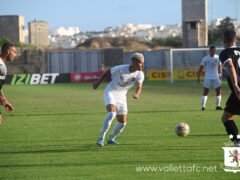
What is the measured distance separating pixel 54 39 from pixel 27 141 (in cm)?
16058

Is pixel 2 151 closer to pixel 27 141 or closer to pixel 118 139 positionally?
pixel 27 141

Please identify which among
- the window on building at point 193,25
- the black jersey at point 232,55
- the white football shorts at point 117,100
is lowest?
the white football shorts at point 117,100

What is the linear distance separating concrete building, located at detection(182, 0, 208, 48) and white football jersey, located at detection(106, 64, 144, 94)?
5348cm

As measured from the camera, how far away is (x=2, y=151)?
954 cm

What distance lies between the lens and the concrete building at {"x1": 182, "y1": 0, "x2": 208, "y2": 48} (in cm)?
6184

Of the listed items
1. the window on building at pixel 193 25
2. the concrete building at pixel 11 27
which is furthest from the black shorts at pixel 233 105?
the concrete building at pixel 11 27

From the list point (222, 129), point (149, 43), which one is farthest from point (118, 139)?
point (149, 43)

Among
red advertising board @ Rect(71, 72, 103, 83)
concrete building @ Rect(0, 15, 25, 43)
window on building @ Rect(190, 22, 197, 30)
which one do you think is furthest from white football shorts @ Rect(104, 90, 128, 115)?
concrete building @ Rect(0, 15, 25, 43)

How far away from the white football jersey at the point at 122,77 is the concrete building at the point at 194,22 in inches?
2105

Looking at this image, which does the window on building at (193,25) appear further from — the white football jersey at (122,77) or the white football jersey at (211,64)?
the white football jersey at (122,77)

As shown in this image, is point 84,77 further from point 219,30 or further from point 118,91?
point 219,30

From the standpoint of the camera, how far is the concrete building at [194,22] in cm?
6184

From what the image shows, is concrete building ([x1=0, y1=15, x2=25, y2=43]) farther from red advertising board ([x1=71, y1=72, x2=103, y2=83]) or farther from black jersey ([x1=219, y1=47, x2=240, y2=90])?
black jersey ([x1=219, y1=47, x2=240, y2=90])

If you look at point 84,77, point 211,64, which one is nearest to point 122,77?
point 211,64
